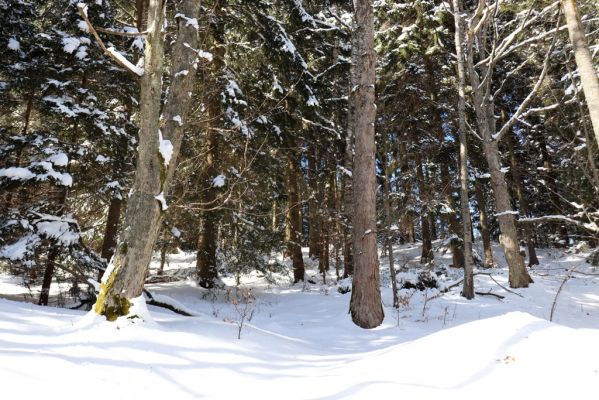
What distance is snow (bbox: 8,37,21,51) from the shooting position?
8.45 meters

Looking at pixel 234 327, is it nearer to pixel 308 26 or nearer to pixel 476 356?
pixel 476 356

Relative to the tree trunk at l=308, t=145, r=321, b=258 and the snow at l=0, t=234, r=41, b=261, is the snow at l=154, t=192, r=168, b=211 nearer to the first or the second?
the snow at l=0, t=234, r=41, b=261

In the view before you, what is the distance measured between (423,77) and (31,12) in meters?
13.6

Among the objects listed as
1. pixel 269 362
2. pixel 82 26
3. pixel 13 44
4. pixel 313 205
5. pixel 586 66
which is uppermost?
pixel 13 44

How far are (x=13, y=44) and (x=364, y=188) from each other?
8621 millimetres

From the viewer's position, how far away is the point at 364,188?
6938mm

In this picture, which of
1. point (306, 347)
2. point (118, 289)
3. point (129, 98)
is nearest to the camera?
point (118, 289)

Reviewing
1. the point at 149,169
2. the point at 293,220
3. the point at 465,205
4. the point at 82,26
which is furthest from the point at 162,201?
the point at 293,220

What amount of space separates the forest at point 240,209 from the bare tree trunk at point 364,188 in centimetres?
4

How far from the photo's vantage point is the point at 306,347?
15.9 feet

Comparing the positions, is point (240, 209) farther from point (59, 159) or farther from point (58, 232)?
point (59, 159)

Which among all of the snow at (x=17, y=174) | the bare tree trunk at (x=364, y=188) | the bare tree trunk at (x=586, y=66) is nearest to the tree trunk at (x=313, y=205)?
the bare tree trunk at (x=364, y=188)

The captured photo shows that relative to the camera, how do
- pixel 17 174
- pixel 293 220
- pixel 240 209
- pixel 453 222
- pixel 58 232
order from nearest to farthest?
pixel 17 174, pixel 58 232, pixel 240 209, pixel 453 222, pixel 293 220

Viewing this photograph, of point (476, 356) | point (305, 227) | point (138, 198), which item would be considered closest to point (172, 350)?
point (138, 198)
